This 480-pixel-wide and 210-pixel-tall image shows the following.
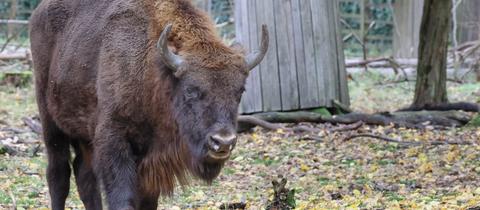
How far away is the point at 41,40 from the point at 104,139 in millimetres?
1669

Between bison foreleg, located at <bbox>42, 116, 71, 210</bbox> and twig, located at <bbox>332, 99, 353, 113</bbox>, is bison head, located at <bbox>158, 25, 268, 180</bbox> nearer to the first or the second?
bison foreleg, located at <bbox>42, 116, 71, 210</bbox>

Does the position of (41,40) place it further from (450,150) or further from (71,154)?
(450,150)

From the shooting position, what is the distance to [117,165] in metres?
6.61

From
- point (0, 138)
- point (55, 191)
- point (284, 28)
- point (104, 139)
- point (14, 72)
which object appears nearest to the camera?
point (104, 139)

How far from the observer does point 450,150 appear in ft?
32.9

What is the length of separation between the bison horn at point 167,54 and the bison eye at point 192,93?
193 millimetres

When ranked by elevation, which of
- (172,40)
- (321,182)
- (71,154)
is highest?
(172,40)

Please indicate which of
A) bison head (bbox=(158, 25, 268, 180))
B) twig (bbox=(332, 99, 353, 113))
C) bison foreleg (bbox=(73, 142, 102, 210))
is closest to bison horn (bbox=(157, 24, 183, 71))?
bison head (bbox=(158, 25, 268, 180))

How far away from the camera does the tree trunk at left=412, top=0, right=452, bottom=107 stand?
1244 cm

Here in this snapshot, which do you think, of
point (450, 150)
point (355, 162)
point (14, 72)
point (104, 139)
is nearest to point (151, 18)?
point (104, 139)

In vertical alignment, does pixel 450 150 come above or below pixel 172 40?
below

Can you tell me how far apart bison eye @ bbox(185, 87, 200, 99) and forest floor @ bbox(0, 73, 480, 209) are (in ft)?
3.44

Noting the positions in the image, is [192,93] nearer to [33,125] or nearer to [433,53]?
[33,125]

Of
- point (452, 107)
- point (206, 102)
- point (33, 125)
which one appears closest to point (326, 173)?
point (206, 102)
